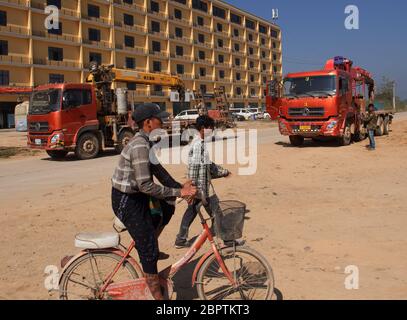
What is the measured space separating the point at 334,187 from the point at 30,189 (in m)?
6.80

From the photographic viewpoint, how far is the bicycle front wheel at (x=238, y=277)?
3605mm

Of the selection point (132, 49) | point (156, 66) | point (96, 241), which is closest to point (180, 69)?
point (156, 66)

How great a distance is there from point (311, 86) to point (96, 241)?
13.1 m

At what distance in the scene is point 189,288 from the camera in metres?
4.21

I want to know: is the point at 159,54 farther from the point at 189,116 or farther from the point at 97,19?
the point at 189,116

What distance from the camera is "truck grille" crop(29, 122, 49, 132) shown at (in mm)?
14469

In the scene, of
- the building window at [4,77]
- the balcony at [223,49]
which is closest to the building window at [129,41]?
the building window at [4,77]

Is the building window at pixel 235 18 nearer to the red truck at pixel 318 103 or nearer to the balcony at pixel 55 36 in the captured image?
the balcony at pixel 55 36

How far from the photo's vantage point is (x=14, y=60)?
40656mm

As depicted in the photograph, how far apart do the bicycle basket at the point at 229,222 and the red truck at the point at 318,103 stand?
39.8 feet

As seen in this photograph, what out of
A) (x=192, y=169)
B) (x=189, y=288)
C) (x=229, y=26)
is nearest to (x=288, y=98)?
(x=192, y=169)

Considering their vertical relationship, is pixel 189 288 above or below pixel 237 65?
below
